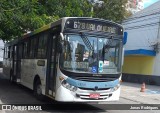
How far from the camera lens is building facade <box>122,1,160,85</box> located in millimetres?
28547

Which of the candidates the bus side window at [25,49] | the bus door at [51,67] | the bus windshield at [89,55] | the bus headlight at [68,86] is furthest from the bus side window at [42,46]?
the bus side window at [25,49]

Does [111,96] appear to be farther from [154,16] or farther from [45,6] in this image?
[154,16]

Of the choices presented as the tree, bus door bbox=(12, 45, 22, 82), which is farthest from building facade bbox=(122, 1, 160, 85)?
bus door bbox=(12, 45, 22, 82)

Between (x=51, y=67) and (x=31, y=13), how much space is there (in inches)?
214

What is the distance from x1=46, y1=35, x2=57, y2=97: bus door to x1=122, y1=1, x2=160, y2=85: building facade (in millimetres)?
17288

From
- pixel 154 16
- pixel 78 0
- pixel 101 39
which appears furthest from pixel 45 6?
pixel 154 16

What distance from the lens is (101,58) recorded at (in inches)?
440

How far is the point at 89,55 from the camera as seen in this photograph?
11.0 m

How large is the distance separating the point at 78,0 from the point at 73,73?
10.9m

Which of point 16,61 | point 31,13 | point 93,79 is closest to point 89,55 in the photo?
point 93,79

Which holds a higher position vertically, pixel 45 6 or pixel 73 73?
pixel 45 6

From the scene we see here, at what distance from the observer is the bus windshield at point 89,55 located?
35.6 ft

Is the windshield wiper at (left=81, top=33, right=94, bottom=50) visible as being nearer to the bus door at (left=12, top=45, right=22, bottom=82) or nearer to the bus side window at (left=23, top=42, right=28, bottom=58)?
the bus side window at (left=23, top=42, right=28, bottom=58)

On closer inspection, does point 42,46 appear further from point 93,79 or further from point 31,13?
point 31,13
